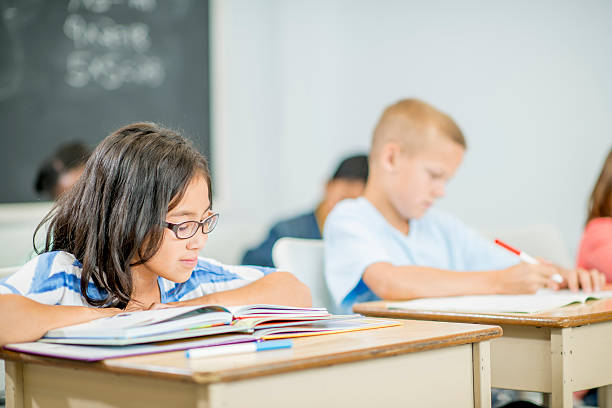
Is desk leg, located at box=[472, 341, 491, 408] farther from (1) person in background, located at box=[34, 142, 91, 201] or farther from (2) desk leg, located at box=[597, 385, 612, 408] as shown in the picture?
(1) person in background, located at box=[34, 142, 91, 201]

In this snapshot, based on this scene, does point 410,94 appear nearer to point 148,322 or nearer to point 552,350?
point 552,350

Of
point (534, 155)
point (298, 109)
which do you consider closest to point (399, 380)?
point (534, 155)

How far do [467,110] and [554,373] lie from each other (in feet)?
6.87

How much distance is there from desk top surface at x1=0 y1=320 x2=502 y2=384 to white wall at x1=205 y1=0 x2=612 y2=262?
2.00 metres

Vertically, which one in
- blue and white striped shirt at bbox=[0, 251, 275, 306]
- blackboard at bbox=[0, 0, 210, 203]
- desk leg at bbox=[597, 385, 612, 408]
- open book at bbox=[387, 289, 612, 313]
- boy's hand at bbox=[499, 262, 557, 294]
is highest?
blackboard at bbox=[0, 0, 210, 203]

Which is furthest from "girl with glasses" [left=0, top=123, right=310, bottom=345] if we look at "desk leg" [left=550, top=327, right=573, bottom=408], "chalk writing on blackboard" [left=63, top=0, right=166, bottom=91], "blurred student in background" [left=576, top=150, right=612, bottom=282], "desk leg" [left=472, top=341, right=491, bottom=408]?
"chalk writing on blackboard" [left=63, top=0, right=166, bottom=91]

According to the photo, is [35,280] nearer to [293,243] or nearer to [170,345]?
[170,345]

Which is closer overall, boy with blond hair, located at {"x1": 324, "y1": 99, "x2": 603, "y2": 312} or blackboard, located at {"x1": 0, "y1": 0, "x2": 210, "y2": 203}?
boy with blond hair, located at {"x1": 324, "y1": 99, "x2": 603, "y2": 312}

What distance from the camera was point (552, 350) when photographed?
130 centimetres

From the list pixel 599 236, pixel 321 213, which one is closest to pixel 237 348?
pixel 599 236

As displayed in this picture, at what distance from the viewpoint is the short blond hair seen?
2025 mm

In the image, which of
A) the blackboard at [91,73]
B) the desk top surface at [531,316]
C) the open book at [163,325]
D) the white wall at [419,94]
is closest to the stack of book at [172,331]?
the open book at [163,325]

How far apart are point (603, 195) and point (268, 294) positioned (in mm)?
1316

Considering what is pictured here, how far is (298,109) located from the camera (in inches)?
152
